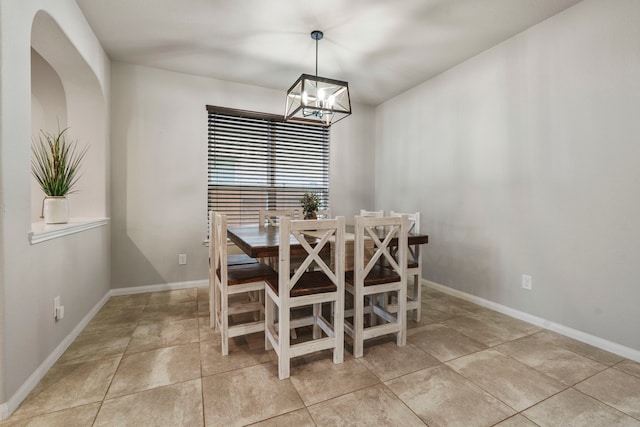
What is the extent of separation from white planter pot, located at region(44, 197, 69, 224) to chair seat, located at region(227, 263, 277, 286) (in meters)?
1.24

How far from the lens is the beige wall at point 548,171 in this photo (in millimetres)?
2074

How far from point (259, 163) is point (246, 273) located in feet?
6.94

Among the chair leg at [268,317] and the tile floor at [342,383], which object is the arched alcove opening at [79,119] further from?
the chair leg at [268,317]

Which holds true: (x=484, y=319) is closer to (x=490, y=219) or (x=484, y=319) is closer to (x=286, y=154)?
(x=490, y=219)

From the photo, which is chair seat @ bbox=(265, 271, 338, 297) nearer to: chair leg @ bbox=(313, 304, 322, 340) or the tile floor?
chair leg @ bbox=(313, 304, 322, 340)

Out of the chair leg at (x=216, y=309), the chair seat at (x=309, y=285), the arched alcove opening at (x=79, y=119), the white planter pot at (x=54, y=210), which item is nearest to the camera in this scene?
the chair seat at (x=309, y=285)

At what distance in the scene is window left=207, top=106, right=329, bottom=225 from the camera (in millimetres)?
3787

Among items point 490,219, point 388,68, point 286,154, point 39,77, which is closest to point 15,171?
point 39,77

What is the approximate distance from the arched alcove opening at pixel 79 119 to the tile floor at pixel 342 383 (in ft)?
4.23

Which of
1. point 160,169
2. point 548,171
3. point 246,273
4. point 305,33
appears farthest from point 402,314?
point 160,169

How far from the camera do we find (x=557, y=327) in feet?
7.98

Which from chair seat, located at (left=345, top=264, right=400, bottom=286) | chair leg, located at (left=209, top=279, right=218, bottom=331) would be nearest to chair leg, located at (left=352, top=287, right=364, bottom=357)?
chair seat, located at (left=345, top=264, right=400, bottom=286)

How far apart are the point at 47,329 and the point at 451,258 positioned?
3.49 metres

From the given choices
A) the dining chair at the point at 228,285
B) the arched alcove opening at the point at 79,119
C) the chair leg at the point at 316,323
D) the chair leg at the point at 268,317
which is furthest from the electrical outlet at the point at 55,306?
the chair leg at the point at 316,323
